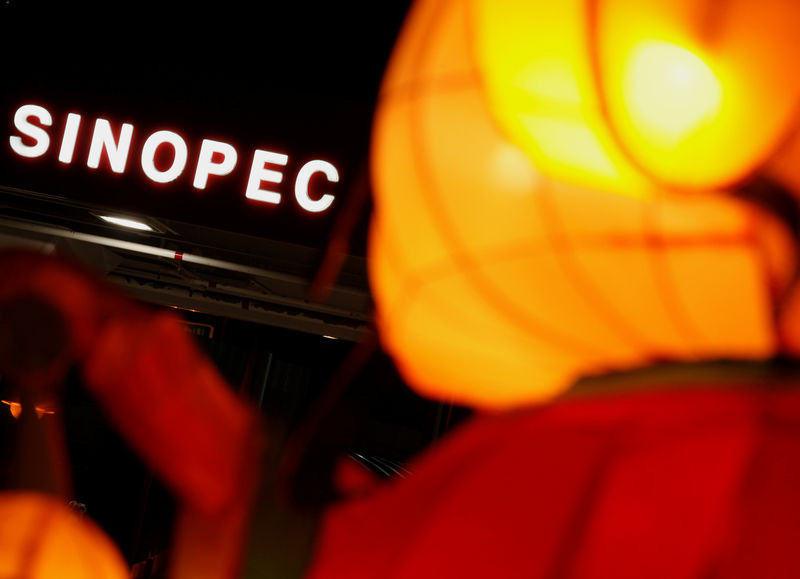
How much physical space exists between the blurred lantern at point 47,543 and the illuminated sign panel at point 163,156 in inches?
117

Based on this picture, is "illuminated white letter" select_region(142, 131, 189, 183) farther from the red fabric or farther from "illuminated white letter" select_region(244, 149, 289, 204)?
the red fabric

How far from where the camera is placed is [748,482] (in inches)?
A: 28.8

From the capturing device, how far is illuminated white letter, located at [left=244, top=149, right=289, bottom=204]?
403 cm

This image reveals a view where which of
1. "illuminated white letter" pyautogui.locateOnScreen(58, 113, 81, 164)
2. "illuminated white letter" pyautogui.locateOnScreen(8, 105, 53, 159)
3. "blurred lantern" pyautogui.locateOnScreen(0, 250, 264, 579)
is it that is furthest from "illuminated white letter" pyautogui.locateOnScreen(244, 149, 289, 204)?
"blurred lantern" pyautogui.locateOnScreen(0, 250, 264, 579)

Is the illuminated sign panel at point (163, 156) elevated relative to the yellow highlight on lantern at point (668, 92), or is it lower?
elevated

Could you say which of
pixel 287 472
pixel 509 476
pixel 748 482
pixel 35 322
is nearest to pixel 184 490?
pixel 287 472

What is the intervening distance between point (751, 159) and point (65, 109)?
376 centimetres

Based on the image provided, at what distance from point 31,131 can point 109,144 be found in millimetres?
335

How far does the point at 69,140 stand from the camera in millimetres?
4027

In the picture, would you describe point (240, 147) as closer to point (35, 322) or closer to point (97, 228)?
point (97, 228)

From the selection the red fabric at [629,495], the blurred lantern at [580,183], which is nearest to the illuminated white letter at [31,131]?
the blurred lantern at [580,183]

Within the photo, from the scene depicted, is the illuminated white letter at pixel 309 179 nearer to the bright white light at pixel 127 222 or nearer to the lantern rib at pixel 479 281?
the bright white light at pixel 127 222

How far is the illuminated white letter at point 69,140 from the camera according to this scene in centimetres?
400

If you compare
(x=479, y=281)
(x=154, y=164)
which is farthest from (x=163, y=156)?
(x=479, y=281)
